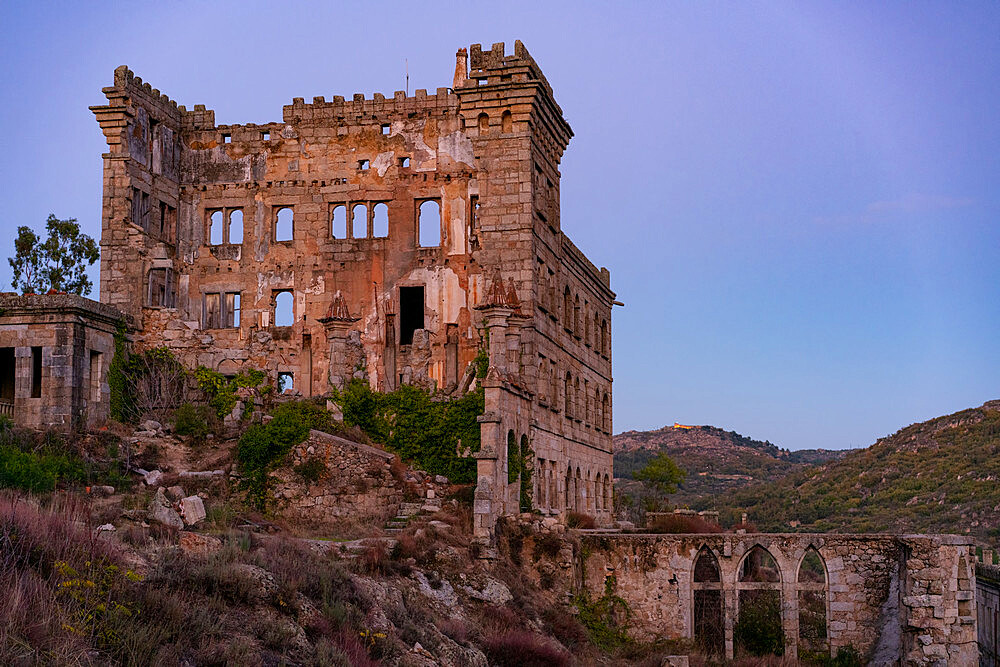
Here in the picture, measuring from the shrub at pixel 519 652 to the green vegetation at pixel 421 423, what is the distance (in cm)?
807

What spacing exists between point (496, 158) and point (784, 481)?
5608cm

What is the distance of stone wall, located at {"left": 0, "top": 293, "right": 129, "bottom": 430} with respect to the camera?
27.7 m

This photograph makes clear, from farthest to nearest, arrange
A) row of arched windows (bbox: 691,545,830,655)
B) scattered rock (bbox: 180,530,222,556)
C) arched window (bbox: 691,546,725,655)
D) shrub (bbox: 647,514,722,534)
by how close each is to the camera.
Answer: shrub (bbox: 647,514,722,534) < arched window (bbox: 691,546,725,655) < row of arched windows (bbox: 691,545,830,655) < scattered rock (bbox: 180,530,222,556)

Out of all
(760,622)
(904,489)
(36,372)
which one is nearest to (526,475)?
(760,622)

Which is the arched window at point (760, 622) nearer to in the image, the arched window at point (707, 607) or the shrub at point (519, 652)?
the arched window at point (707, 607)

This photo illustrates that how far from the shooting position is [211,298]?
35344 millimetres

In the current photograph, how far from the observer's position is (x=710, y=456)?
342 feet

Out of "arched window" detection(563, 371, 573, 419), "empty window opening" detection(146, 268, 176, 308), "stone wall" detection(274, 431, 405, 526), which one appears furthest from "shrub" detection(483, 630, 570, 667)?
"empty window opening" detection(146, 268, 176, 308)

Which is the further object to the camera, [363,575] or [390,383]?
[390,383]

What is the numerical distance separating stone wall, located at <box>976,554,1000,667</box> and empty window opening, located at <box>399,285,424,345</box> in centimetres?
1810

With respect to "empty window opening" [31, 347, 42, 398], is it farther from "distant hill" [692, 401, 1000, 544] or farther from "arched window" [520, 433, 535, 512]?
"distant hill" [692, 401, 1000, 544]

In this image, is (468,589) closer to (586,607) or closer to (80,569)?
(586,607)

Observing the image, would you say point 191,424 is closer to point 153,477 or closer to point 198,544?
point 153,477

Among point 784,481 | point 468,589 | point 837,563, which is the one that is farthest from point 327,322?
point 784,481
